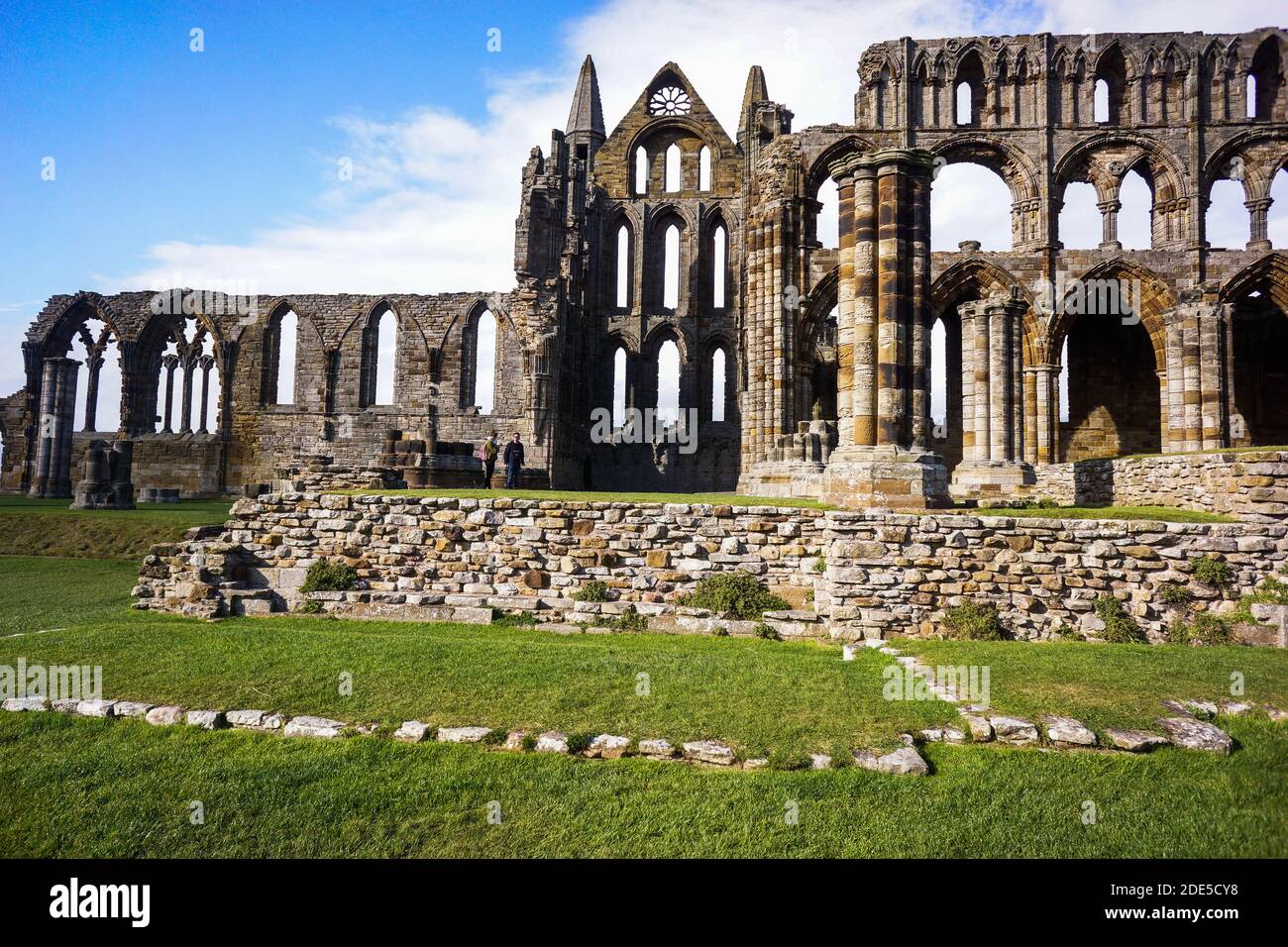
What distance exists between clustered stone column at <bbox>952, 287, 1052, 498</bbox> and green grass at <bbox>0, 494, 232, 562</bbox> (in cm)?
1848

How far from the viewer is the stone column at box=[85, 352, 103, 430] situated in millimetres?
35344

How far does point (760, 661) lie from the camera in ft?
23.6

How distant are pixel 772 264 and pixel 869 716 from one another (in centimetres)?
1973

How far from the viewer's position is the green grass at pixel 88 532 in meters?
16.7

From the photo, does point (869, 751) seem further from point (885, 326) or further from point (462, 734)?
point (885, 326)

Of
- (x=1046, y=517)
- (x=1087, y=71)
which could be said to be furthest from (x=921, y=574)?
(x=1087, y=71)

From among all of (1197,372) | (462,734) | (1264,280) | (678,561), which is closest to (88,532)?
(678,561)

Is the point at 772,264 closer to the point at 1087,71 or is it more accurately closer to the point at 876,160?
the point at 876,160

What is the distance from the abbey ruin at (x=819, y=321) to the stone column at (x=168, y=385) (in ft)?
0.55

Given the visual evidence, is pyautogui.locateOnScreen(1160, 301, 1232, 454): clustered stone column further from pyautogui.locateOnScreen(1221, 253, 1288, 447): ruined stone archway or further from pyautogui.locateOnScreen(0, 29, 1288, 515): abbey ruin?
pyautogui.locateOnScreen(1221, 253, 1288, 447): ruined stone archway

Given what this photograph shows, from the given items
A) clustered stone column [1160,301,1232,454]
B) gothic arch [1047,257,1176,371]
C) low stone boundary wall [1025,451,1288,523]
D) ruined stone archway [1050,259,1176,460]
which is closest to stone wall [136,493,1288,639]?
low stone boundary wall [1025,451,1288,523]

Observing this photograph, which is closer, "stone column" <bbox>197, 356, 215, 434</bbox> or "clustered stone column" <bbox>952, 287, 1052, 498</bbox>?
"clustered stone column" <bbox>952, 287, 1052, 498</bbox>

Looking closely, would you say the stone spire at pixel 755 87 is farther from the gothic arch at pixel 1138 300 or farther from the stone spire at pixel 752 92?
the gothic arch at pixel 1138 300

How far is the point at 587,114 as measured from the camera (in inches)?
1479
